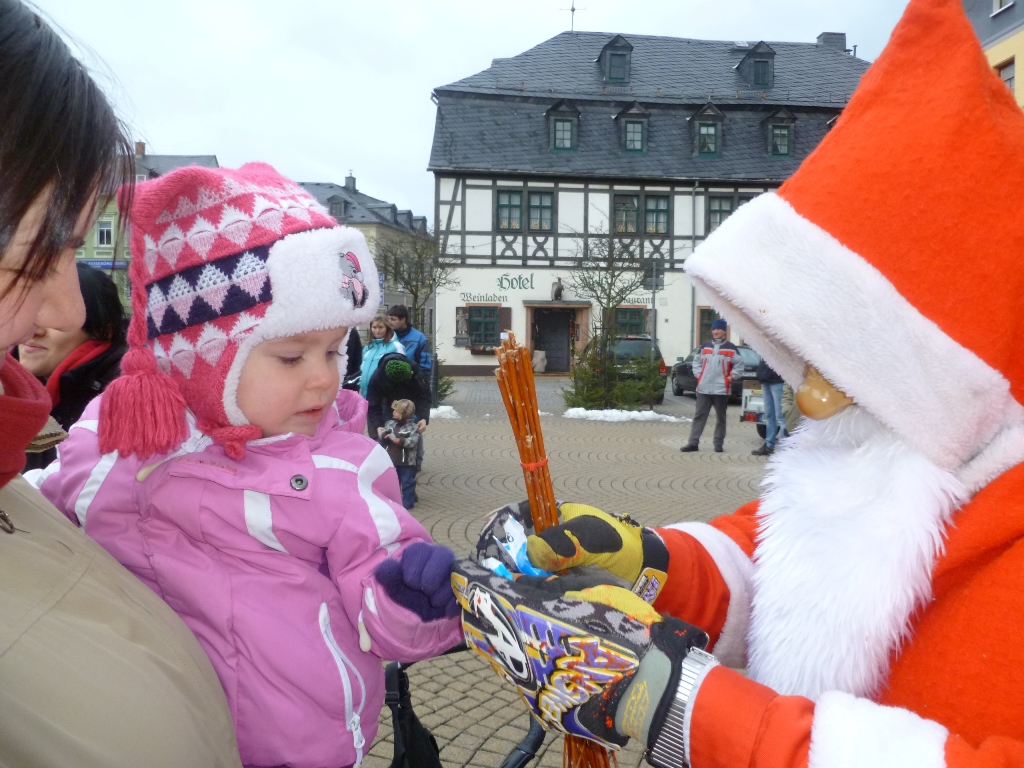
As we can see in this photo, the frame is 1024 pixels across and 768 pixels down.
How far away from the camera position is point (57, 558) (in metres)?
0.93

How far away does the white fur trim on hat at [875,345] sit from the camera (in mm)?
995

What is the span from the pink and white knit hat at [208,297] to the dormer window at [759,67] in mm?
26493

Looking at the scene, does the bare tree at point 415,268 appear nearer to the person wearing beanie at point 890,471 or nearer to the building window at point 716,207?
the building window at point 716,207

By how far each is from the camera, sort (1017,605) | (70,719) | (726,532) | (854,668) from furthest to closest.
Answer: (726,532), (854,668), (1017,605), (70,719)

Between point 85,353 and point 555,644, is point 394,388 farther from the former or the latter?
point 555,644

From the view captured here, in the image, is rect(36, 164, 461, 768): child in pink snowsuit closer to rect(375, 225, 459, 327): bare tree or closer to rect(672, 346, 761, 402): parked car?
rect(672, 346, 761, 402): parked car

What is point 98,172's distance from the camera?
85cm

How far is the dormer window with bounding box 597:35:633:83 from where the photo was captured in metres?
24.2

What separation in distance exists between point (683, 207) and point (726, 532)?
22633mm

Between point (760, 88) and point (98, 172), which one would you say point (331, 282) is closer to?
point (98, 172)

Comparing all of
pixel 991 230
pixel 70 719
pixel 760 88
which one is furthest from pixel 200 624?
pixel 760 88

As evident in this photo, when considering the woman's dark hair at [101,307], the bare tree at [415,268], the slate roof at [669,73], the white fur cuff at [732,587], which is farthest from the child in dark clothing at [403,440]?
the slate roof at [669,73]

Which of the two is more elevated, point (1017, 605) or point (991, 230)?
point (991, 230)

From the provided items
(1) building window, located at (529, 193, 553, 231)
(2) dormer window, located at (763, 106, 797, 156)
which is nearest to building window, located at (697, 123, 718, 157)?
(2) dormer window, located at (763, 106, 797, 156)
